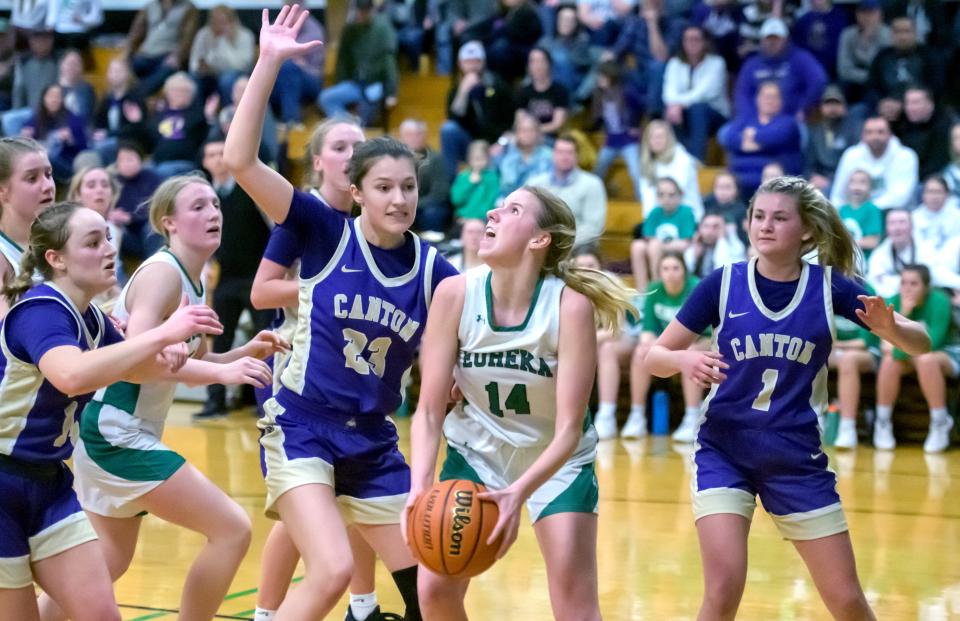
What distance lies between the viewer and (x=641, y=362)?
1064 centimetres

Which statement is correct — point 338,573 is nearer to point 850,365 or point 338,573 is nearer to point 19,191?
point 19,191

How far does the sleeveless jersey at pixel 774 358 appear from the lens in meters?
4.60

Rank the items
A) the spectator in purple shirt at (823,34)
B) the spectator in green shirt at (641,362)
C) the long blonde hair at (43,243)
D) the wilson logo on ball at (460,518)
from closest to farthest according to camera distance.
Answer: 1. the wilson logo on ball at (460,518)
2. the long blonde hair at (43,243)
3. the spectator in green shirt at (641,362)
4. the spectator in purple shirt at (823,34)

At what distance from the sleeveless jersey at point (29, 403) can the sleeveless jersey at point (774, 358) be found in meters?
2.15

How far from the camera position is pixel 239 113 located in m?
4.30

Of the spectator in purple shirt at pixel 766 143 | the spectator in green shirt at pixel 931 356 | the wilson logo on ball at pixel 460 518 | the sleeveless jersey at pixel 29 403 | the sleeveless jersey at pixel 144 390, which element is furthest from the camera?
the spectator in purple shirt at pixel 766 143

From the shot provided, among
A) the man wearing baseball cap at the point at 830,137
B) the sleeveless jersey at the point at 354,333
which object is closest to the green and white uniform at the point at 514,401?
the sleeveless jersey at the point at 354,333

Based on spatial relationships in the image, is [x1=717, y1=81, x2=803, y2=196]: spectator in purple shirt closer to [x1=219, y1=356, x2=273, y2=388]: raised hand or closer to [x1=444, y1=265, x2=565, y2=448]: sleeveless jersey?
[x1=444, y1=265, x2=565, y2=448]: sleeveless jersey

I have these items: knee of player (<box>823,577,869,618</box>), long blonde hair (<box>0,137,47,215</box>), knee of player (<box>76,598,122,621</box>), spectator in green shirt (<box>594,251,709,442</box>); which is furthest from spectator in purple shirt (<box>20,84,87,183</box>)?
knee of player (<box>823,577,869,618</box>)

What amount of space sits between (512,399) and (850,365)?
6.42m

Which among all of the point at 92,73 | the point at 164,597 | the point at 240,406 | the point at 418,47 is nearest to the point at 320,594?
the point at 164,597

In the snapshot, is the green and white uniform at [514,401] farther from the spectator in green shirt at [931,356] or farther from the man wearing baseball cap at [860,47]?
the man wearing baseball cap at [860,47]

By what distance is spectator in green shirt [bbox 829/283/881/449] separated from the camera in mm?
10125

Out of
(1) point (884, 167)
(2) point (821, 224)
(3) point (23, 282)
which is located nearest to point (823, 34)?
(1) point (884, 167)
